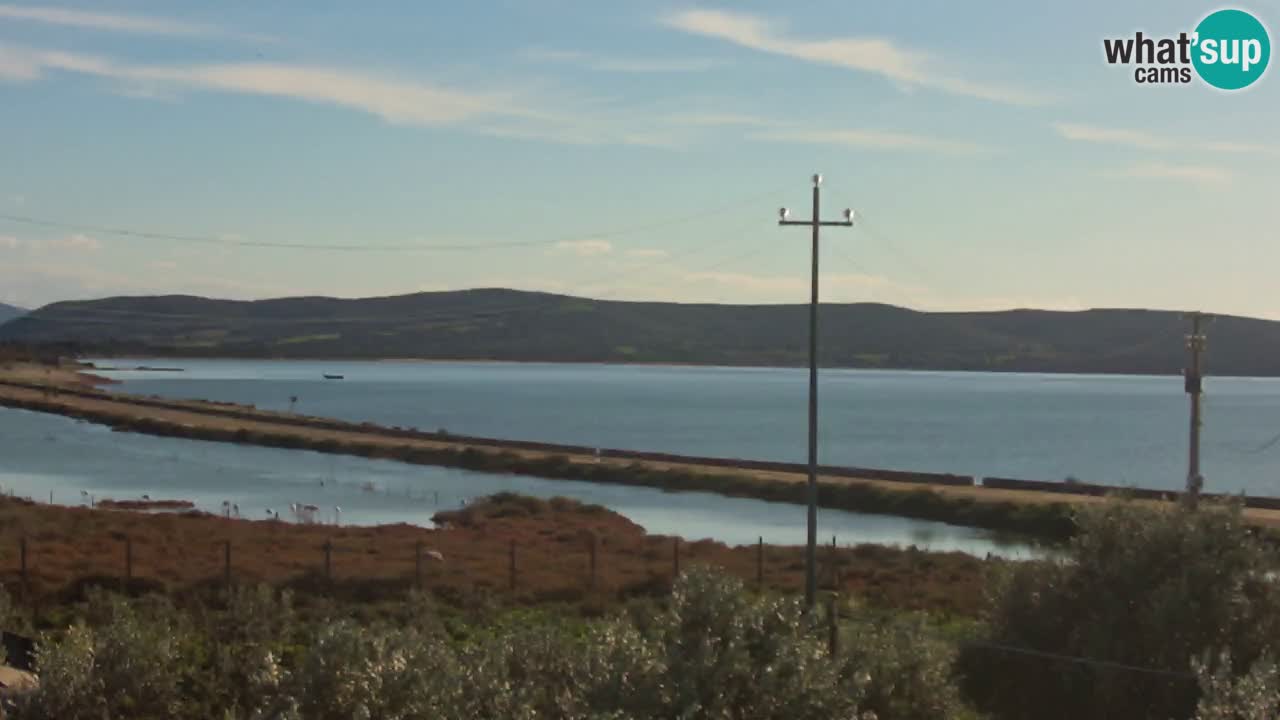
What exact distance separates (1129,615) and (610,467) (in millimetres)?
76095

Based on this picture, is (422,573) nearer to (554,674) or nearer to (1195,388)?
(1195,388)

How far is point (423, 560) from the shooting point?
4147 centimetres

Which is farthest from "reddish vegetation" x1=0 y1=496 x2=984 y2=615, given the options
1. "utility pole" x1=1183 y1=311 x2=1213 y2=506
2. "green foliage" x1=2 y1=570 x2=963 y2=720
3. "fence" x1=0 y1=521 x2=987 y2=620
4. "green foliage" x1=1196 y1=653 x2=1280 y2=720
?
"green foliage" x1=1196 y1=653 x2=1280 y2=720

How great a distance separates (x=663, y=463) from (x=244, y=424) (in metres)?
55.1

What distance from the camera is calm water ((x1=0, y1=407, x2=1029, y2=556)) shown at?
216 ft

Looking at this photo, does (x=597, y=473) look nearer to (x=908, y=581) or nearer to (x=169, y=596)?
(x=908, y=581)

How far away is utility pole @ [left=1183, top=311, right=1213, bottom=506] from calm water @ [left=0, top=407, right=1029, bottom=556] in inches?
757

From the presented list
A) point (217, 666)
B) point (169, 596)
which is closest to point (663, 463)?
point (169, 596)

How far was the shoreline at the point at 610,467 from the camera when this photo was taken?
69062 millimetres

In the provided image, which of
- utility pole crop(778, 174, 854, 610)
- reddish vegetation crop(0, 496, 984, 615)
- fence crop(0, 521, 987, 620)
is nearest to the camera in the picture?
utility pole crop(778, 174, 854, 610)

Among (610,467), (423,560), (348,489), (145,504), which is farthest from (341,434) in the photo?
(423,560)

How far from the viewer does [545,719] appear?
14.4 m

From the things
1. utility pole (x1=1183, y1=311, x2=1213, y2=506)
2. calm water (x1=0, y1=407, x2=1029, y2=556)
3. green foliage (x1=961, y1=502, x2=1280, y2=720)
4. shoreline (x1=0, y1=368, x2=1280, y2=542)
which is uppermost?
utility pole (x1=1183, y1=311, x2=1213, y2=506)

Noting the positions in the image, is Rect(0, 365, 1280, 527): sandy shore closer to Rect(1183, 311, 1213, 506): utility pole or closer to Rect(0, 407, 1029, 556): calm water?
Rect(0, 407, 1029, 556): calm water
